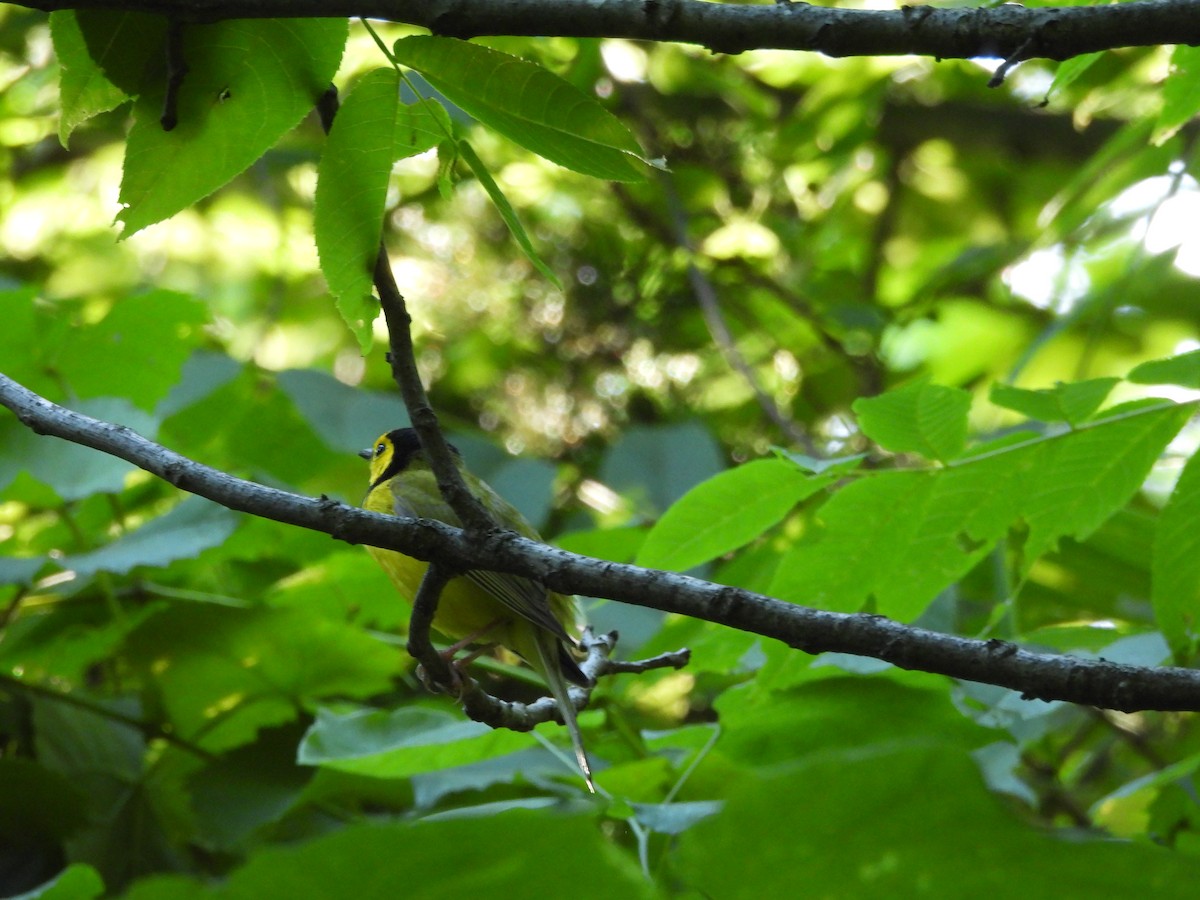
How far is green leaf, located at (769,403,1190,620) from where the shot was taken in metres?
2.08

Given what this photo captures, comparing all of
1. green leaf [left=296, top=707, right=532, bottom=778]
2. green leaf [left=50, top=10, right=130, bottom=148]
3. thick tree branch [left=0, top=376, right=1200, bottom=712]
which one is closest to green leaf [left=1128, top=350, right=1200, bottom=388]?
thick tree branch [left=0, top=376, right=1200, bottom=712]

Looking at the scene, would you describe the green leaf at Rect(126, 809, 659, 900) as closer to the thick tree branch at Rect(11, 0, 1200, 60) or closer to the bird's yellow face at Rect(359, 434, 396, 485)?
the thick tree branch at Rect(11, 0, 1200, 60)

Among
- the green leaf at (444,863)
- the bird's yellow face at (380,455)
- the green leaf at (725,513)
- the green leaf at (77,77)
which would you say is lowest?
the bird's yellow face at (380,455)

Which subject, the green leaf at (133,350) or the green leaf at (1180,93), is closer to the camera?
the green leaf at (1180,93)

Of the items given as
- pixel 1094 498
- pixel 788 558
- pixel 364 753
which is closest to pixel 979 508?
pixel 1094 498

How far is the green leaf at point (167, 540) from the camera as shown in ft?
9.39

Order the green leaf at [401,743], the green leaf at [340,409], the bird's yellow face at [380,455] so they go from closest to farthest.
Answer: the green leaf at [401,743]
the green leaf at [340,409]
the bird's yellow face at [380,455]

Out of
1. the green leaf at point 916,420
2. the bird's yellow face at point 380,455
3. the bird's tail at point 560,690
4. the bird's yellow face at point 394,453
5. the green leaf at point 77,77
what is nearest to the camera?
the green leaf at point 77,77

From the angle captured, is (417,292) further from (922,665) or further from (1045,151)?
(922,665)

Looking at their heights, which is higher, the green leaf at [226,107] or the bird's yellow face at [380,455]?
the green leaf at [226,107]

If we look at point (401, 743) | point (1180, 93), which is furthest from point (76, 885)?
point (1180, 93)

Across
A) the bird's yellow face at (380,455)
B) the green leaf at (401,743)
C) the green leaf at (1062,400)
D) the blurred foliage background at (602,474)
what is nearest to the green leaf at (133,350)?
the blurred foliage background at (602,474)

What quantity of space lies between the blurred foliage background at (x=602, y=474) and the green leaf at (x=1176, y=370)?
1.59 ft

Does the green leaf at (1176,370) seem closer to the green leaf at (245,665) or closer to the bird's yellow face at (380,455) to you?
the green leaf at (245,665)
